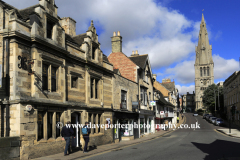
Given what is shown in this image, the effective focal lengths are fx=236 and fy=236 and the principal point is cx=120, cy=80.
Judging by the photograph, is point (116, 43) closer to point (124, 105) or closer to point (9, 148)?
point (124, 105)

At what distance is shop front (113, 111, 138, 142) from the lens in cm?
2173

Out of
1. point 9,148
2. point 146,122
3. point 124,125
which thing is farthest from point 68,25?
point 146,122

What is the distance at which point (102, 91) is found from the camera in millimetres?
19531

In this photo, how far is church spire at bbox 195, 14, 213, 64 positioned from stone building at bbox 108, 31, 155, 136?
124 metres

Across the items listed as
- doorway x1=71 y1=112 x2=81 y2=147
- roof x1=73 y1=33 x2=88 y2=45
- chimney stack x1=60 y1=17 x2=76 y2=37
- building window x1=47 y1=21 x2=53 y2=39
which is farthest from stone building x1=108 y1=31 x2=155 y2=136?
building window x1=47 y1=21 x2=53 y2=39

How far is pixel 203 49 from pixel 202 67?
12.4 metres

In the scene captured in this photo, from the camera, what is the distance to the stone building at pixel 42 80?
1124cm

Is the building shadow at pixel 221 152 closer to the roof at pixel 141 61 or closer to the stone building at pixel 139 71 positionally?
the stone building at pixel 139 71

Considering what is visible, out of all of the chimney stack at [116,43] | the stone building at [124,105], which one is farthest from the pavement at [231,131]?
the chimney stack at [116,43]

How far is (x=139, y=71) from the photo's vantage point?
29812mm

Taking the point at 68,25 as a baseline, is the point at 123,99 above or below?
below

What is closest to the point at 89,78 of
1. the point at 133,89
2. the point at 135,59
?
the point at 133,89

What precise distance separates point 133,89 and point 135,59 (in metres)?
7.26

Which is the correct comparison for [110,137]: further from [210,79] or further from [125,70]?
[210,79]
